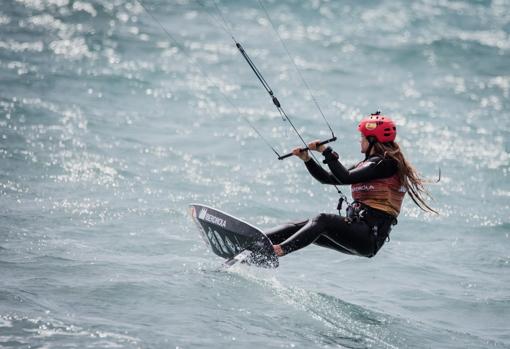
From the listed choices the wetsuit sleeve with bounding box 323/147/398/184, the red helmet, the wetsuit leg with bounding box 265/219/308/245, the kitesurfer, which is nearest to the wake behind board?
the kitesurfer

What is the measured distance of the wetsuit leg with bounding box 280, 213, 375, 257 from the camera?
717 centimetres

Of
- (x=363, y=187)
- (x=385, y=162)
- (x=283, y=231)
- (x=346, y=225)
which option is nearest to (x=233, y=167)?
(x=283, y=231)

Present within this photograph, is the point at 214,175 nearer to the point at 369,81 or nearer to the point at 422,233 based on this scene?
the point at 422,233

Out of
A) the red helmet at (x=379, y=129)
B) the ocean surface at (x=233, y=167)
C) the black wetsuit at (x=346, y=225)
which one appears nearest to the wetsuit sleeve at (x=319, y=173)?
the black wetsuit at (x=346, y=225)

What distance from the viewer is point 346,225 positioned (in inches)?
285

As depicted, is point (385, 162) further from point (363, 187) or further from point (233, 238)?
point (233, 238)

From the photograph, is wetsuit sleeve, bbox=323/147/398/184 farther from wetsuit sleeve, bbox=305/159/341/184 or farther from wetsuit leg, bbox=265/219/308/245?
wetsuit leg, bbox=265/219/308/245

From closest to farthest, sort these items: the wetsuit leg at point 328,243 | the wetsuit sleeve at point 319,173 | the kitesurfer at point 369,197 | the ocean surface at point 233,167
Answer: the ocean surface at point 233,167 → the wetsuit sleeve at point 319,173 → the kitesurfer at point 369,197 → the wetsuit leg at point 328,243

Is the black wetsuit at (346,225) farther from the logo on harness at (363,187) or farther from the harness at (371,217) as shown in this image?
the logo on harness at (363,187)

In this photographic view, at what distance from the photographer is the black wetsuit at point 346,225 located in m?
7.01

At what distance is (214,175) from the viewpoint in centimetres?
1345

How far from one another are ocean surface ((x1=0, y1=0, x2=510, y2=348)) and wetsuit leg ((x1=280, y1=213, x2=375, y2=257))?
529 mm

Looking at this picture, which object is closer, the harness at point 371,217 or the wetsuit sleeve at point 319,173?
the wetsuit sleeve at point 319,173

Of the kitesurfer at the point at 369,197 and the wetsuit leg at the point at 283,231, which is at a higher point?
the kitesurfer at the point at 369,197
